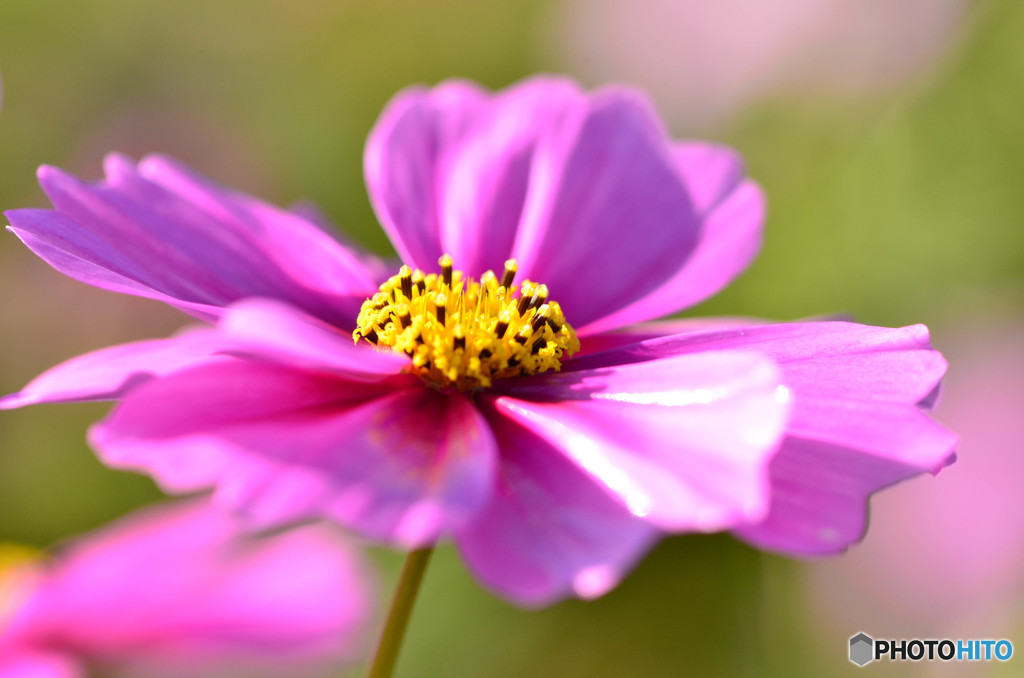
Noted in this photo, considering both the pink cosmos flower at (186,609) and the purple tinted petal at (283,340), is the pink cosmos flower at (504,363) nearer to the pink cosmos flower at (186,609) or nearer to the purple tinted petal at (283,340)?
the purple tinted petal at (283,340)

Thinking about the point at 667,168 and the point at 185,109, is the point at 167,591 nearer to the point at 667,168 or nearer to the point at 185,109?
the point at 667,168

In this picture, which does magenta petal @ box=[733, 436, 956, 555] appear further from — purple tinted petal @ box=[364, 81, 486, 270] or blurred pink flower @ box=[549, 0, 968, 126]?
blurred pink flower @ box=[549, 0, 968, 126]

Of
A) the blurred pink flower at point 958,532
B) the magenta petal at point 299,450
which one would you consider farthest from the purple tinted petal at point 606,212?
the blurred pink flower at point 958,532

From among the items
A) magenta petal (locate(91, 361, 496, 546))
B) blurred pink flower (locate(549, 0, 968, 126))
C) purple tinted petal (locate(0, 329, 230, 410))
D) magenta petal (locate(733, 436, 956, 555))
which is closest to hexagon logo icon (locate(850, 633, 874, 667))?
magenta petal (locate(733, 436, 956, 555))

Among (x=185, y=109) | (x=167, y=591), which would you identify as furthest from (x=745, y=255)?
(x=185, y=109)

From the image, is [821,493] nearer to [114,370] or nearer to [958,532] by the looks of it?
[114,370]

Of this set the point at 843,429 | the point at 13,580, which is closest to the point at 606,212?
the point at 843,429

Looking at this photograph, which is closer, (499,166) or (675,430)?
(675,430)
